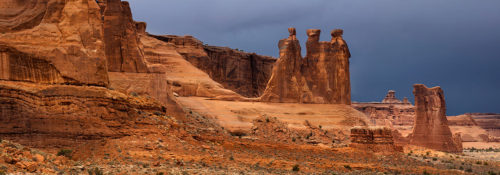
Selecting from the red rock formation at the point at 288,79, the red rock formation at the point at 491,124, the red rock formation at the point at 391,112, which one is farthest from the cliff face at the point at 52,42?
the red rock formation at the point at 491,124

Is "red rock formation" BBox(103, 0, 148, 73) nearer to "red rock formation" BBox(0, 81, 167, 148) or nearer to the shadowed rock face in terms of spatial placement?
"red rock formation" BBox(0, 81, 167, 148)

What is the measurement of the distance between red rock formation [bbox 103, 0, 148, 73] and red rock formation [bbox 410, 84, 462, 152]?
34889 mm

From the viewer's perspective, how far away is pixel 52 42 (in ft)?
86.3

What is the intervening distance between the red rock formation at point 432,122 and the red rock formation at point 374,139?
22.6 meters

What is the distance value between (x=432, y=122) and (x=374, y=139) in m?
24.7

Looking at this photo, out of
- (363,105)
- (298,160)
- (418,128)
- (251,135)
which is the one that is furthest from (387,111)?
(298,160)

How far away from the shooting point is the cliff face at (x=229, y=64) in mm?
65875

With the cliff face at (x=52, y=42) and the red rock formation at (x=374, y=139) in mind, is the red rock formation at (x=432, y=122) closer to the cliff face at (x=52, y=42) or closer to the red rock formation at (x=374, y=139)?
the red rock formation at (x=374, y=139)

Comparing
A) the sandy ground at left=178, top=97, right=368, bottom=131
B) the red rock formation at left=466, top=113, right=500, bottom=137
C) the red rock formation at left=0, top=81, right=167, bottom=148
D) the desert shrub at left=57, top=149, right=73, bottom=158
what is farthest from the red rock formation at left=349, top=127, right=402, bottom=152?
the red rock formation at left=466, top=113, right=500, bottom=137

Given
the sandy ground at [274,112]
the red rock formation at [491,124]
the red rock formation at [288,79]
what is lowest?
the red rock formation at [491,124]

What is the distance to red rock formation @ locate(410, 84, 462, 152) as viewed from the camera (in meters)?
61.2

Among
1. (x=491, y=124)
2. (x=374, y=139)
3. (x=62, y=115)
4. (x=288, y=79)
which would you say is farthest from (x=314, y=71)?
(x=491, y=124)

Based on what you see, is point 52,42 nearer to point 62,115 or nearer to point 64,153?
point 62,115

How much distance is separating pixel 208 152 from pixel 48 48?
9.22m
